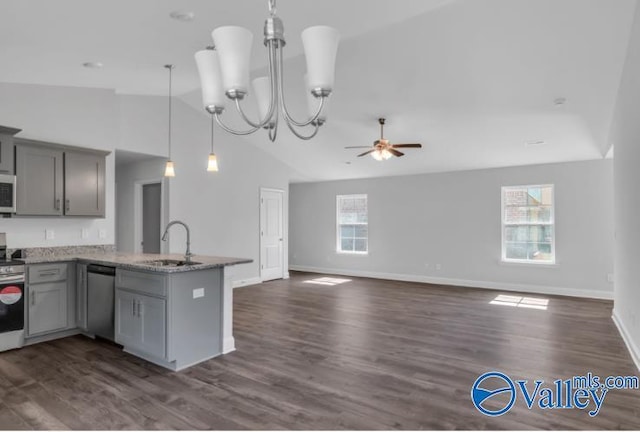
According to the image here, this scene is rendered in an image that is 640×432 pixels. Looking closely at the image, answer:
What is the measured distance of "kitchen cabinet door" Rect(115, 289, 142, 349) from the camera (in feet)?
11.6

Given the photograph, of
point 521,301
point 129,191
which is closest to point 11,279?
point 129,191

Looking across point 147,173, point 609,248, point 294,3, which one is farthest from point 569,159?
point 147,173

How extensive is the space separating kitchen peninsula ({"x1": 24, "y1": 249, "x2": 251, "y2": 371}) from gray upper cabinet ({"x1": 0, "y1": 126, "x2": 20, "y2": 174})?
3.09ft

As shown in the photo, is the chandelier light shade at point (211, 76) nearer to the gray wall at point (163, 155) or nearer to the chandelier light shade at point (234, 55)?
the chandelier light shade at point (234, 55)

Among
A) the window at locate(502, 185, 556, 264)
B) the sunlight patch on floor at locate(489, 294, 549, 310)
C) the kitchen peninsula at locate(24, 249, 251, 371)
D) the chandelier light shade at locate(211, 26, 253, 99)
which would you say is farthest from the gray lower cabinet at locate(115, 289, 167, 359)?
the window at locate(502, 185, 556, 264)

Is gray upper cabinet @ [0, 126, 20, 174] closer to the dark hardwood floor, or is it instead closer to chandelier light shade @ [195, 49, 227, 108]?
the dark hardwood floor

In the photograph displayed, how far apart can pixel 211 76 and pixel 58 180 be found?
3.35 metres

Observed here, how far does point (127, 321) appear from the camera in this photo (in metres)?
3.62

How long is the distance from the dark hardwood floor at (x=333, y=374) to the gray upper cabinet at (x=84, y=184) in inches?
57.7

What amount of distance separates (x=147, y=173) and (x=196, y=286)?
3.86 metres

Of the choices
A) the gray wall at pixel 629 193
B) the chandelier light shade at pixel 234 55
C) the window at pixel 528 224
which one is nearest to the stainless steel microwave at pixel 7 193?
the chandelier light shade at pixel 234 55

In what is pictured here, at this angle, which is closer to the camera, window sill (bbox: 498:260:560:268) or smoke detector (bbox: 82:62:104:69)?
smoke detector (bbox: 82:62:104:69)

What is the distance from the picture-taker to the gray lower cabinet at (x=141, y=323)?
329 cm

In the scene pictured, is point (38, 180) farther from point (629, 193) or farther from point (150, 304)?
point (629, 193)
